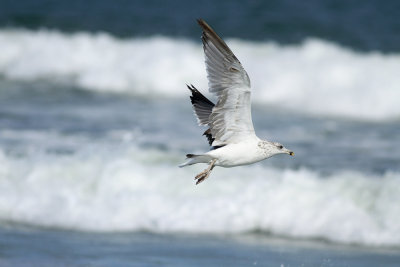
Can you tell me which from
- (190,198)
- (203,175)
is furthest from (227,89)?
(190,198)

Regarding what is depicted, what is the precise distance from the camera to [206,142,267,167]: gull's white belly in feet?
22.4

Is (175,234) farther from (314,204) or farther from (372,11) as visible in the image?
(372,11)

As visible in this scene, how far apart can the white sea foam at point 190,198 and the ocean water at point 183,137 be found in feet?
0.07

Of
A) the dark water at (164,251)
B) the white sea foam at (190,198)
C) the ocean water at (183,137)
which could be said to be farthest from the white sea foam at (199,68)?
the dark water at (164,251)

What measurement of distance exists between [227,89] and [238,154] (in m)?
0.56

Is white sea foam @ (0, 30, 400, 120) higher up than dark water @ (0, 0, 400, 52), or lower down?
lower down

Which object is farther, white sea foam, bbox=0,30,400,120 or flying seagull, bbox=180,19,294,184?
white sea foam, bbox=0,30,400,120

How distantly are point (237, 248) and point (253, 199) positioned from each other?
1380 millimetres

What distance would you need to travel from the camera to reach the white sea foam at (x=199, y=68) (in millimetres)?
16031

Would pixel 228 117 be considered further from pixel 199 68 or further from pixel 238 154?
pixel 199 68

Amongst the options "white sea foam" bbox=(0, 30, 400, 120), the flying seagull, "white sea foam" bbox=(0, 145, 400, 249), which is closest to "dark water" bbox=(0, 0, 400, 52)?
"white sea foam" bbox=(0, 30, 400, 120)

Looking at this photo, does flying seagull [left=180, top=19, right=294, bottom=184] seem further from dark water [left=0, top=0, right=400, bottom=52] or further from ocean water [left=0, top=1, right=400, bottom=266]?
dark water [left=0, top=0, right=400, bottom=52]

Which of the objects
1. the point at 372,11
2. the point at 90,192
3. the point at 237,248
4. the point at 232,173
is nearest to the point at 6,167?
the point at 90,192

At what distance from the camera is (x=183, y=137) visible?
12.4 m
